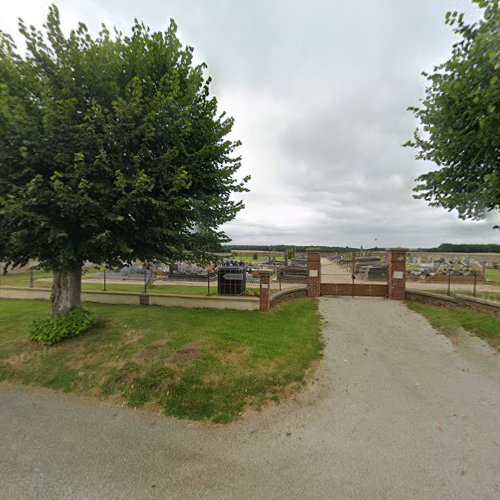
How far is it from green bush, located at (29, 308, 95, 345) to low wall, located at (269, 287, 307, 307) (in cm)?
581

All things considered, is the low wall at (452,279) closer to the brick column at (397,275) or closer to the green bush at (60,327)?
the brick column at (397,275)

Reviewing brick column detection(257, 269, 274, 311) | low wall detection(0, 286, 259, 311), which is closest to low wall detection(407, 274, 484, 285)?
brick column detection(257, 269, 274, 311)

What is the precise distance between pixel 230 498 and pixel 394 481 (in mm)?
1669

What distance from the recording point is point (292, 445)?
→ 297cm

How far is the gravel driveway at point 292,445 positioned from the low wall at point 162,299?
4.28 m

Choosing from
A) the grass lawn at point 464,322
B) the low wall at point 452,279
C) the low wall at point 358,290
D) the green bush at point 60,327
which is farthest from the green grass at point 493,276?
the green bush at point 60,327

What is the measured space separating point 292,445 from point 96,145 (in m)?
6.11

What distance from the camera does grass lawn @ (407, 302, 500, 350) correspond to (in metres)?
6.46

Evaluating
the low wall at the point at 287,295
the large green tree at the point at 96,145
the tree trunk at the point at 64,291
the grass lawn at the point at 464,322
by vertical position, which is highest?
the large green tree at the point at 96,145

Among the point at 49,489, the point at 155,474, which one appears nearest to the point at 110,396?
the point at 49,489

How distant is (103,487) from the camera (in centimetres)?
243

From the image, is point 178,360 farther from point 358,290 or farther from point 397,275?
point 397,275

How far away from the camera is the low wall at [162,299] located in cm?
866

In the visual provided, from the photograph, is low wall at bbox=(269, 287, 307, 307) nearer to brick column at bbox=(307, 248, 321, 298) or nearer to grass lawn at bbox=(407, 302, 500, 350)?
brick column at bbox=(307, 248, 321, 298)
